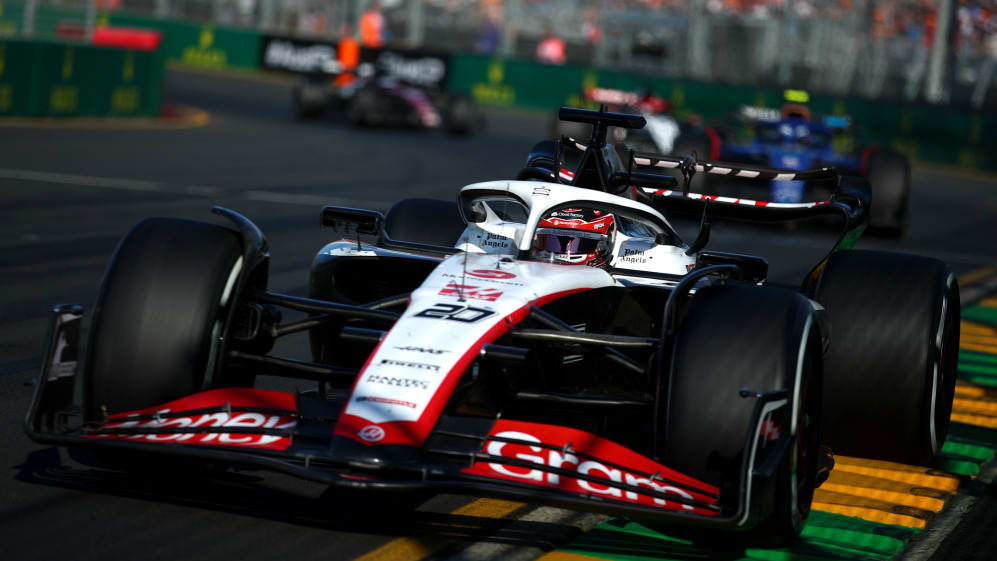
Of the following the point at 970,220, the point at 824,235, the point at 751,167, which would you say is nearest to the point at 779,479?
the point at 751,167

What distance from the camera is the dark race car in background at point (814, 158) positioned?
15.5 m

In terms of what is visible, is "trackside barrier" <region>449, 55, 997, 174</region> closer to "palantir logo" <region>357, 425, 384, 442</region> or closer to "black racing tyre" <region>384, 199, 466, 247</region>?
"black racing tyre" <region>384, 199, 466, 247</region>

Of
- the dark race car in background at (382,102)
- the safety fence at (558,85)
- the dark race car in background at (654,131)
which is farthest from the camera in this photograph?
the safety fence at (558,85)

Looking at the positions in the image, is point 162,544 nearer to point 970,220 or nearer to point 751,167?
point 751,167

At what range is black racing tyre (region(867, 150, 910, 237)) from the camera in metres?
15.4

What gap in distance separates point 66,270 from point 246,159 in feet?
32.5

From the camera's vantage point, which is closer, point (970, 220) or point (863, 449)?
point (863, 449)

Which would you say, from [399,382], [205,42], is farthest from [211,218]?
[205,42]

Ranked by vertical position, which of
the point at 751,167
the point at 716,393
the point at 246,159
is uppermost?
the point at 751,167

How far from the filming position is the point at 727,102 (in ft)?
102

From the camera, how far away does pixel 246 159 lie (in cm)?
1942

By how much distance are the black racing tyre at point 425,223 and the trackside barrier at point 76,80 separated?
1517 cm

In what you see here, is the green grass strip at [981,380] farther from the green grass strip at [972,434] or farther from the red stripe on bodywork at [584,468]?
the red stripe on bodywork at [584,468]

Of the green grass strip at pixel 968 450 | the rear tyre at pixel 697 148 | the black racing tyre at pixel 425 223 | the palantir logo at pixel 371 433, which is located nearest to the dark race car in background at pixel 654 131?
the rear tyre at pixel 697 148
